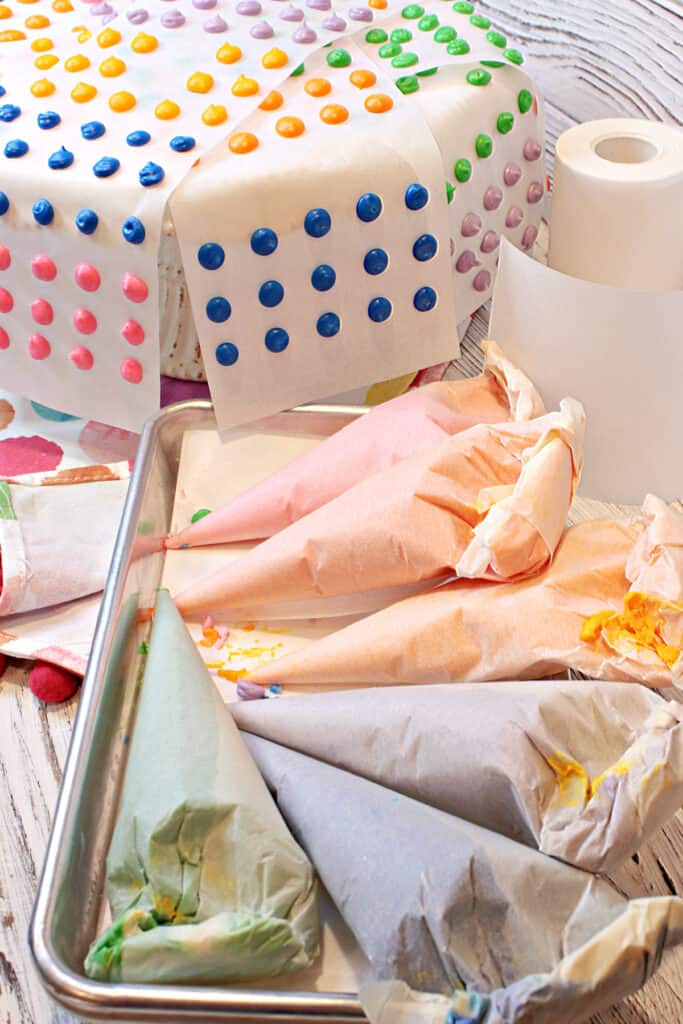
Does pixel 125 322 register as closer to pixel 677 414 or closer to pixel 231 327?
pixel 231 327

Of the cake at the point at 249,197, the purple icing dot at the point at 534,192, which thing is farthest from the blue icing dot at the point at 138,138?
the purple icing dot at the point at 534,192

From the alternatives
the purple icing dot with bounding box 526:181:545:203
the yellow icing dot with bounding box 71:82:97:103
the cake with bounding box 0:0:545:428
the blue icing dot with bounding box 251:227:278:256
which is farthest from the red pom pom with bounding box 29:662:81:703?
the purple icing dot with bounding box 526:181:545:203

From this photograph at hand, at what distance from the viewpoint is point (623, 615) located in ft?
1.86

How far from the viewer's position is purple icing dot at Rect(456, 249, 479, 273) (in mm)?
828

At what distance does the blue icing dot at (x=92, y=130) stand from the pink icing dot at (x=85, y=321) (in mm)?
123

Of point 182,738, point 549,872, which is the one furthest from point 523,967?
point 182,738

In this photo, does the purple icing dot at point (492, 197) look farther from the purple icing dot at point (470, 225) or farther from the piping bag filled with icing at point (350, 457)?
the piping bag filled with icing at point (350, 457)

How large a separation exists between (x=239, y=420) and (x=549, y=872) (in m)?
0.43

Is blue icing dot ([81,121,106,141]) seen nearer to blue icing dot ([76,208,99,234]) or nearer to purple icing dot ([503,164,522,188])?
blue icing dot ([76,208,99,234])

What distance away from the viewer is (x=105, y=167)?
2.40 feet

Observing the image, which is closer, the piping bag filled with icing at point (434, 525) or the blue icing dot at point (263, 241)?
the piping bag filled with icing at point (434, 525)

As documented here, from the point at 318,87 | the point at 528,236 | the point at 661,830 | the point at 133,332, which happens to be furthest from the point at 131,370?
the point at 661,830

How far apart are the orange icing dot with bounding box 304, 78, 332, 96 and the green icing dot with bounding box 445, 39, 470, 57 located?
0.11m

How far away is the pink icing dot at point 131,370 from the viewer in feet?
2.58
